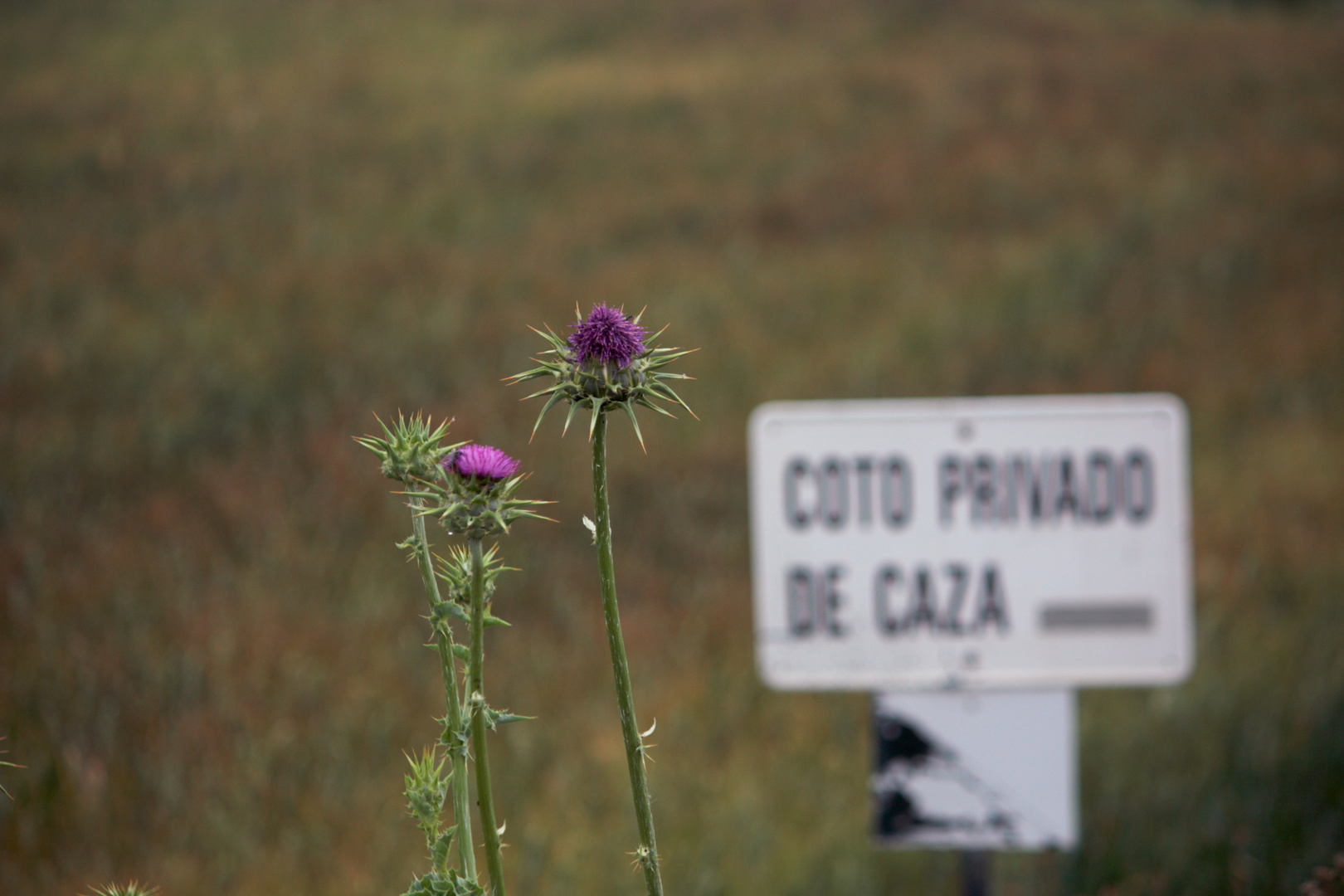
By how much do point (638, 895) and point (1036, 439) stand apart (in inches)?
67.0

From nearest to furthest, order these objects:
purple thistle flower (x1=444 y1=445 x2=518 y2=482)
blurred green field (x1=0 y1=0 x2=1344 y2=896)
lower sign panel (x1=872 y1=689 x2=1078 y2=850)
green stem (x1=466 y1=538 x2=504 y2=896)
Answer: green stem (x1=466 y1=538 x2=504 y2=896), purple thistle flower (x1=444 y1=445 x2=518 y2=482), lower sign panel (x1=872 y1=689 x2=1078 y2=850), blurred green field (x1=0 y1=0 x2=1344 y2=896)

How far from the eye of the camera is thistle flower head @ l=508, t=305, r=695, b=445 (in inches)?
33.7

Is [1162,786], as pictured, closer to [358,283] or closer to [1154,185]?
[358,283]

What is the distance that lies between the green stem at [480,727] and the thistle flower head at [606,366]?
154 millimetres

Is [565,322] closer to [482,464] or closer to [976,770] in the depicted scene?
[976,770]

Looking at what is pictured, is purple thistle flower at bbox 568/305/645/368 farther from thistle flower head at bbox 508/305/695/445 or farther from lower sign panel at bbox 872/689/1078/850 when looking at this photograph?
lower sign panel at bbox 872/689/1078/850

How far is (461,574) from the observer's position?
90 centimetres

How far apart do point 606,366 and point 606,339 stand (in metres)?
0.03

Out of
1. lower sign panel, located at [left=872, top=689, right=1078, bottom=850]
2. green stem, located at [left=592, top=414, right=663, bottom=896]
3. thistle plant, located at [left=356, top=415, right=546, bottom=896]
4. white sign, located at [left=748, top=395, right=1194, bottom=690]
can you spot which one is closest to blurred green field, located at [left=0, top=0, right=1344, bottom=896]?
lower sign panel, located at [left=872, top=689, right=1078, bottom=850]

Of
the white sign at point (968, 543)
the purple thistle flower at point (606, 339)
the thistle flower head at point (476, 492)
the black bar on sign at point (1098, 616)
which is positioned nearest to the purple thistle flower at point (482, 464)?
the thistle flower head at point (476, 492)

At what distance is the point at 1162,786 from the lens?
356cm

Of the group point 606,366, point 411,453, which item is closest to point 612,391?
point 606,366

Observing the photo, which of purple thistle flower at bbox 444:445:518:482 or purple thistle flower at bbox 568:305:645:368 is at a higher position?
purple thistle flower at bbox 568:305:645:368

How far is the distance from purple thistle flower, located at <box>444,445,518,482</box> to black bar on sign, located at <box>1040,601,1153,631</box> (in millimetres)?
2114
